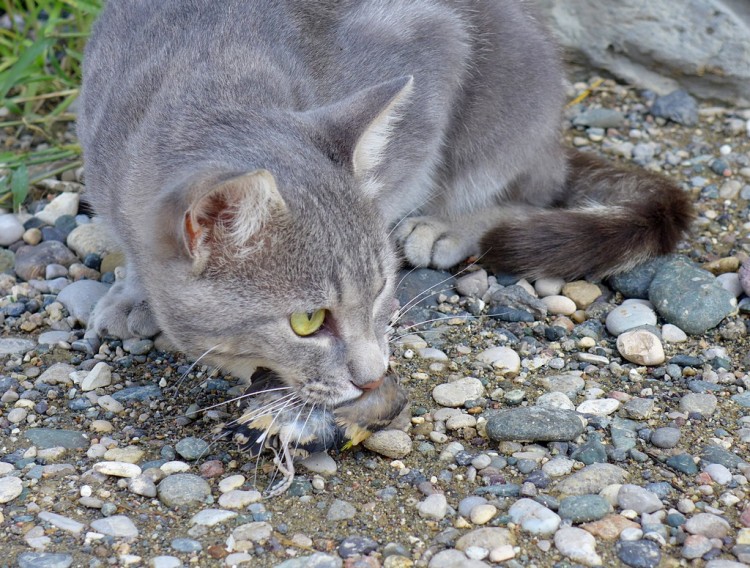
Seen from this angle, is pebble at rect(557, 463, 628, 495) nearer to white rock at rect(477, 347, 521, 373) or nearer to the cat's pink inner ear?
white rock at rect(477, 347, 521, 373)

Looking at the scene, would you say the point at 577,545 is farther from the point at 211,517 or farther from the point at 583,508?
the point at 211,517

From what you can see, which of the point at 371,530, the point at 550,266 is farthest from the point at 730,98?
the point at 371,530

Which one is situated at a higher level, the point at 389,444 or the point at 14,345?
the point at 389,444

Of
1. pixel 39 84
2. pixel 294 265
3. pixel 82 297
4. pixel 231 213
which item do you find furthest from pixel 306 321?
pixel 39 84

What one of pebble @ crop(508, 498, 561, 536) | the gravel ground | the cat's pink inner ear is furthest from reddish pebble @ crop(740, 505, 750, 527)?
the cat's pink inner ear

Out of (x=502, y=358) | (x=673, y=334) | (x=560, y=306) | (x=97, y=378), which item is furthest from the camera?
(x=560, y=306)

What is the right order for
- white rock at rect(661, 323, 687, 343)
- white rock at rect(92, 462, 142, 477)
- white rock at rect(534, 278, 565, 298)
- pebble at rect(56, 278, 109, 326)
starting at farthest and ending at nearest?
A: white rock at rect(534, 278, 565, 298), pebble at rect(56, 278, 109, 326), white rock at rect(661, 323, 687, 343), white rock at rect(92, 462, 142, 477)

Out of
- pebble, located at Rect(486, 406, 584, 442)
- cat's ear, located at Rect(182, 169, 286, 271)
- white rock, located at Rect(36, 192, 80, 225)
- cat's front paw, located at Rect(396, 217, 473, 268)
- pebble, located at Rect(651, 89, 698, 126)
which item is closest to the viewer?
cat's ear, located at Rect(182, 169, 286, 271)

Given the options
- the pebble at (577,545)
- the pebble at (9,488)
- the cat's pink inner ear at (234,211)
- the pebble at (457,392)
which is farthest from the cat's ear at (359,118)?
the pebble at (9,488)
